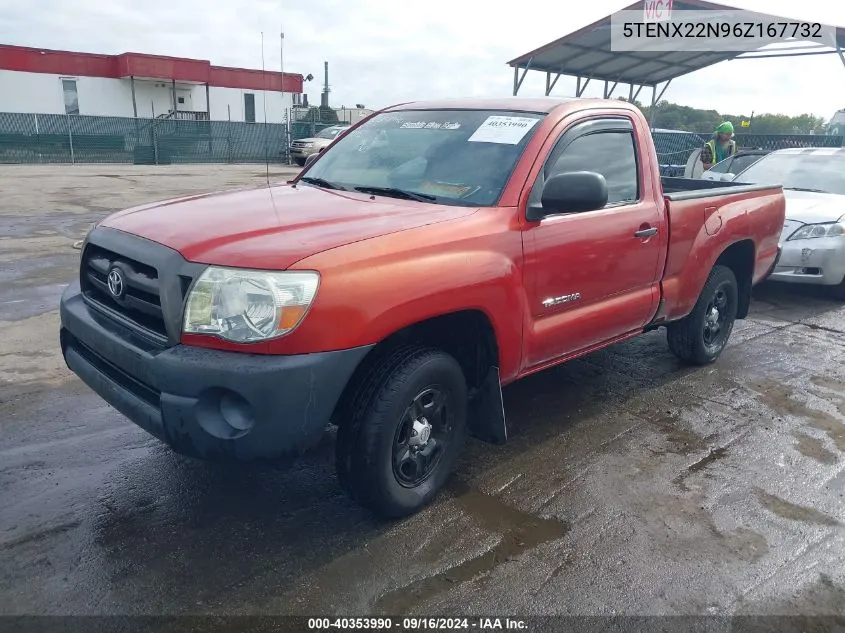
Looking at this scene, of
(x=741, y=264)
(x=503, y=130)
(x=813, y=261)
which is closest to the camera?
(x=503, y=130)

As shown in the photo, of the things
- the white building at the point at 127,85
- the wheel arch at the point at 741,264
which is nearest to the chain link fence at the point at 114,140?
the white building at the point at 127,85

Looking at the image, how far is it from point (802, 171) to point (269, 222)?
768 cm

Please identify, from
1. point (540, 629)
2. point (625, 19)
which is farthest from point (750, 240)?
point (625, 19)

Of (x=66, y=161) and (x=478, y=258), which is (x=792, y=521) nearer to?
(x=478, y=258)

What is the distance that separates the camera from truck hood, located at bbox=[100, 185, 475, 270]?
249cm

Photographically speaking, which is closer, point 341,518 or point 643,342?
point 341,518

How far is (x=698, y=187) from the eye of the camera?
5.81 m

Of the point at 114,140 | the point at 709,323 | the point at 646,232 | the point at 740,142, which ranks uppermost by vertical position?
the point at 740,142

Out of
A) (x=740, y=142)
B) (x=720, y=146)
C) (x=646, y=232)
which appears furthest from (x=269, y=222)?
(x=740, y=142)

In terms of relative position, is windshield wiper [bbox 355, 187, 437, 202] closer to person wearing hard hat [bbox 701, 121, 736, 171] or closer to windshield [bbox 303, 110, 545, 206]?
windshield [bbox 303, 110, 545, 206]

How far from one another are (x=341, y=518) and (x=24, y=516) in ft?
4.48

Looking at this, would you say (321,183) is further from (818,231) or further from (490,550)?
(818,231)

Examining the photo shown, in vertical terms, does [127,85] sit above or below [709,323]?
above

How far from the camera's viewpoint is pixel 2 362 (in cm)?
459
